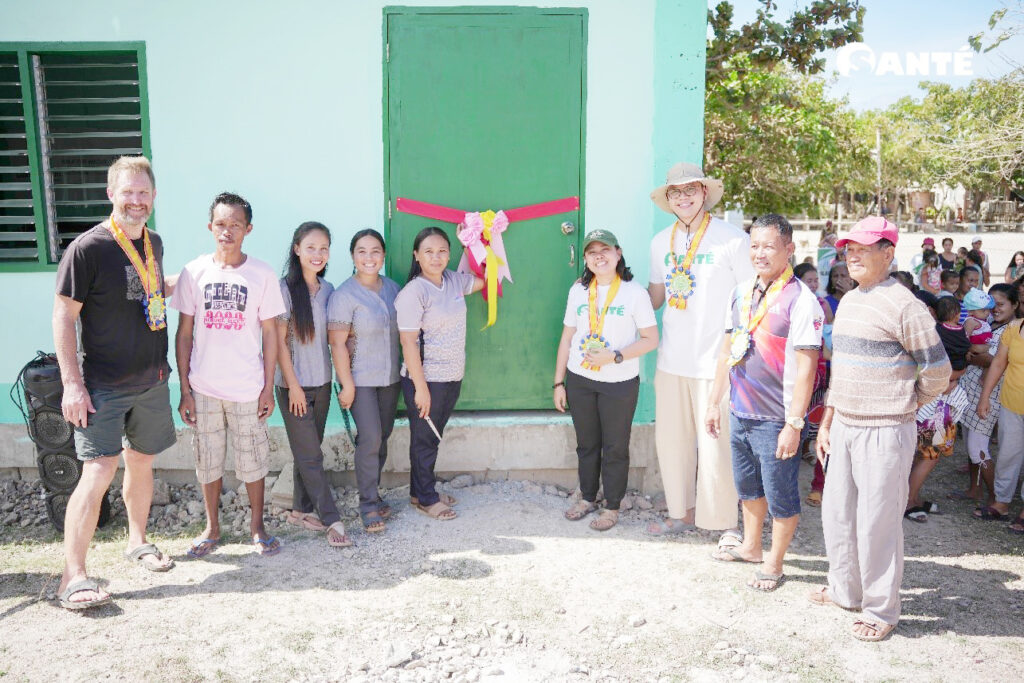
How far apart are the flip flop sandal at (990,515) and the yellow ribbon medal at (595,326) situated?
2668 millimetres

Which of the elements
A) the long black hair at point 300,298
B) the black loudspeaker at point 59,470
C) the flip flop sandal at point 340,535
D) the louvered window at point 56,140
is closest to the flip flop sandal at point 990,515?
the flip flop sandal at point 340,535

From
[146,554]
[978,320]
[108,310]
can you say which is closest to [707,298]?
[978,320]

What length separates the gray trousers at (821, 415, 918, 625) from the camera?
3287mm

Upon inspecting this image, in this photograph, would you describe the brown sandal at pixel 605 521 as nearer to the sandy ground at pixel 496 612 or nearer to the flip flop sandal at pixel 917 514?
the sandy ground at pixel 496 612

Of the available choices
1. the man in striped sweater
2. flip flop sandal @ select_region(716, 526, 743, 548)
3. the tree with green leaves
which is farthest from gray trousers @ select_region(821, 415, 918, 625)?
the tree with green leaves

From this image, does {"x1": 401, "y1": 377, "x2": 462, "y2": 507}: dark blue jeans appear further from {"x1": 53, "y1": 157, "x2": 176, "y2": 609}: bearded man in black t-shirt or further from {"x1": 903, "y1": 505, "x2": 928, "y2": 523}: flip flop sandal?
{"x1": 903, "y1": 505, "x2": 928, "y2": 523}: flip flop sandal

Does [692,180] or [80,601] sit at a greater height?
[692,180]

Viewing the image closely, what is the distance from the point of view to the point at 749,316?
12.3 feet

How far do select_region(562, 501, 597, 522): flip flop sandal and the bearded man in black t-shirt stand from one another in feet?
7.72

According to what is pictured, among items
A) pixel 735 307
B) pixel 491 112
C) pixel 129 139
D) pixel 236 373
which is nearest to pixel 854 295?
pixel 735 307

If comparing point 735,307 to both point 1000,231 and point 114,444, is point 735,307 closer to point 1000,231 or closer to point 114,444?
point 114,444

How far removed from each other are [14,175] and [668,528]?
476 cm

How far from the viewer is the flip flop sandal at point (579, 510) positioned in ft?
15.2

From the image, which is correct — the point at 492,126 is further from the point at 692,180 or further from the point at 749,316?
the point at 749,316
